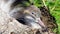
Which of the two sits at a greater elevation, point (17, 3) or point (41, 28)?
point (17, 3)

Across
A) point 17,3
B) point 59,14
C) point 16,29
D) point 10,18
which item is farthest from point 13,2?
point 59,14

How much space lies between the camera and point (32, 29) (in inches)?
55.2

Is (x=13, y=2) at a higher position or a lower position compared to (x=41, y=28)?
higher

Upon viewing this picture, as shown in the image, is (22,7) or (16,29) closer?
(16,29)

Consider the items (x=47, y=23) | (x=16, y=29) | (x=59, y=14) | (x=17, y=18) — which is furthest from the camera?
(x=59, y=14)

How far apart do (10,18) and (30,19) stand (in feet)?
0.48

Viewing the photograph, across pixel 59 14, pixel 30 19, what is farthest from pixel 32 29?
pixel 59 14

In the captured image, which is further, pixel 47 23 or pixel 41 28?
pixel 47 23

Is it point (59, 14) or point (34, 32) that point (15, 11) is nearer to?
point (34, 32)

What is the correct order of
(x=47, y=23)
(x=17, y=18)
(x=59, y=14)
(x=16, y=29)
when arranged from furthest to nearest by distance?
(x=59, y=14), (x=47, y=23), (x=17, y=18), (x=16, y=29)

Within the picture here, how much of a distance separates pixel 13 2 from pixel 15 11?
0.21ft

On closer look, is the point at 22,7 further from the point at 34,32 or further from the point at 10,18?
the point at 34,32

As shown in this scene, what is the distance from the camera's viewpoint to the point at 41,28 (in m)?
1.47

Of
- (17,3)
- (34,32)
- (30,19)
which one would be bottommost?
(34,32)
